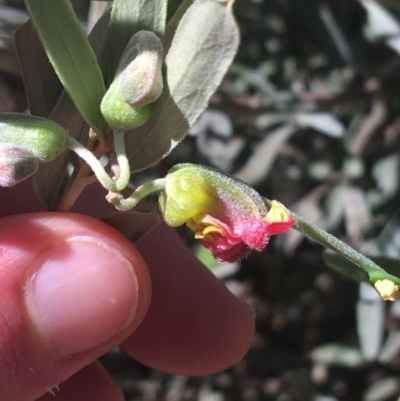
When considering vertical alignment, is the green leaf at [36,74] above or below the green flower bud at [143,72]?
below

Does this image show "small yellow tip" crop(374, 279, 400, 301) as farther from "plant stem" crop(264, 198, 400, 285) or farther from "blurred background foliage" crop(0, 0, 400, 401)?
"blurred background foliage" crop(0, 0, 400, 401)

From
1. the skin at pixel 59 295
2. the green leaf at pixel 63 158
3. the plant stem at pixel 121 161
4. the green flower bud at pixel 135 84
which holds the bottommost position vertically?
the skin at pixel 59 295

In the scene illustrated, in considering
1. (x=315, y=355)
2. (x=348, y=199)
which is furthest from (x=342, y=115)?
(x=315, y=355)

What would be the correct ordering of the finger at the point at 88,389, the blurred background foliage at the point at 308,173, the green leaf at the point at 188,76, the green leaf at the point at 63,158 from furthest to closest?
1. the blurred background foliage at the point at 308,173
2. the finger at the point at 88,389
3. the green leaf at the point at 63,158
4. the green leaf at the point at 188,76

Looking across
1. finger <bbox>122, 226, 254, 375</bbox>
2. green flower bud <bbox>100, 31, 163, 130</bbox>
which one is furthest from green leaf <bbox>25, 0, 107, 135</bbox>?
finger <bbox>122, 226, 254, 375</bbox>

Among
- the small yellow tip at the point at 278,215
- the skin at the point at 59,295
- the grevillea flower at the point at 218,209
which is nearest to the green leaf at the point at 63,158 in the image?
the skin at the point at 59,295

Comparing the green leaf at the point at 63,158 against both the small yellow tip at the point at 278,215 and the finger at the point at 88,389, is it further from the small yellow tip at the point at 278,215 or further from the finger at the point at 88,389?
the finger at the point at 88,389

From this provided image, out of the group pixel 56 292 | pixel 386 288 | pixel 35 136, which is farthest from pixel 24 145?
pixel 386 288
